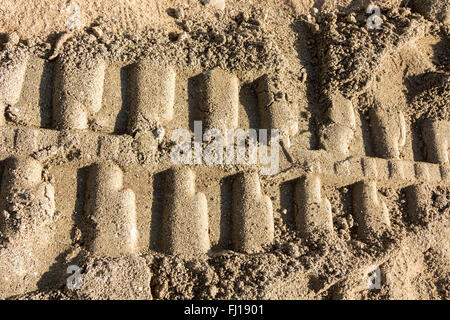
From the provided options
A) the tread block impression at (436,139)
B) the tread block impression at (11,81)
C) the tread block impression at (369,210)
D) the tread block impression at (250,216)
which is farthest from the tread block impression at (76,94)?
the tread block impression at (436,139)

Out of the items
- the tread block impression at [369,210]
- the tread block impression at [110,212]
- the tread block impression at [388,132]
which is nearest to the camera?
the tread block impression at [110,212]

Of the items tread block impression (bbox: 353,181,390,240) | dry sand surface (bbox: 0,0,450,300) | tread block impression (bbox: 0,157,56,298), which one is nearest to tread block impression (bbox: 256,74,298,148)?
dry sand surface (bbox: 0,0,450,300)

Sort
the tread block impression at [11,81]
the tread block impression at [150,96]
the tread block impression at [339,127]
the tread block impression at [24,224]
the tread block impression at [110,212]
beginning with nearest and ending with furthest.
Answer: the tread block impression at [24,224], the tread block impression at [110,212], the tread block impression at [11,81], the tread block impression at [150,96], the tread block impression at [339,127]

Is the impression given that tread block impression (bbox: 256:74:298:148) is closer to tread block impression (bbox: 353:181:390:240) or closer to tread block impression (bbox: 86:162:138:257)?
tread block impression (bbox: 353:181:390:240)

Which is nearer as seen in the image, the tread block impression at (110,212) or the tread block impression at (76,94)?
the tread block impression at (110,212)

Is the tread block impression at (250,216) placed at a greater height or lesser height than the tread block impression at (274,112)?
lesser

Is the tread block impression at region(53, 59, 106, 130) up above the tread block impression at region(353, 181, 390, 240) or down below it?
above

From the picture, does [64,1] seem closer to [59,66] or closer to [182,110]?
[59,66]

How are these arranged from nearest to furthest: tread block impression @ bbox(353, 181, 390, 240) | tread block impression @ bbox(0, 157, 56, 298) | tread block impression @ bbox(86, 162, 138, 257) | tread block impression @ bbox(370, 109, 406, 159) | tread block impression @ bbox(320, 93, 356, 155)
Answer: tread block impression @ bbox(0, 157, 56, 298) → tread block impression @ bbox(86, 162, 138, 257) → tread block impression @ bbox(353, 181, 390, 240) → tread block impression @ bbox(320, 93, 356, 155) → tread block impression @ bbox(370, 109, 406, 159)

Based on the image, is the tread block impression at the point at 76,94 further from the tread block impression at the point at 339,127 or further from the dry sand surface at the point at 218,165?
the tread block impression at the point at 339,127
